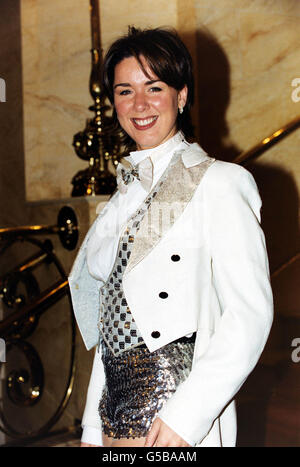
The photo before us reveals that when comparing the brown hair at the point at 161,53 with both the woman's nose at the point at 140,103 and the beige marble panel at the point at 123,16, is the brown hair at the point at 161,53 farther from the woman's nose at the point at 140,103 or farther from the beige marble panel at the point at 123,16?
the beige marble panel at the point at 123,16

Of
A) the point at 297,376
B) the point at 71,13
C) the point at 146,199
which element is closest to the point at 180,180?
the point at 146,199

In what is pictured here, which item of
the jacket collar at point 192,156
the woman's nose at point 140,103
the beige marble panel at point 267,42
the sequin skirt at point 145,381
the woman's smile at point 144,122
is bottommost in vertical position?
the sequin skirt at point 145,381

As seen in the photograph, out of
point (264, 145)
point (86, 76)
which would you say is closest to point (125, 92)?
point (264, 145)

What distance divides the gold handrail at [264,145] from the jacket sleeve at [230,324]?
1853 millimetres

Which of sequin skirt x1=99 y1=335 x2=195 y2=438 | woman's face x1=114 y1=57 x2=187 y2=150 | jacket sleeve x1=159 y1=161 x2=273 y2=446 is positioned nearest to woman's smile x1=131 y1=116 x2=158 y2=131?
woman's face x1=114 y1=57 x2=187 y2=150

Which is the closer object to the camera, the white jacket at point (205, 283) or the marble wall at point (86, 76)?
the white jacket at point (205, 283)

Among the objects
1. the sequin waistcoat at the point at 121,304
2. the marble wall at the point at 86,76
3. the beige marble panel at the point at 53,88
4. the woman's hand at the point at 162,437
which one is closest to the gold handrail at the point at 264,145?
the marble wall at the point at 86,76

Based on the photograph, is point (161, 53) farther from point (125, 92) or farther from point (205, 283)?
point (205, 283)

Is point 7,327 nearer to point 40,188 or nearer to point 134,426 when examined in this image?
point 40,188

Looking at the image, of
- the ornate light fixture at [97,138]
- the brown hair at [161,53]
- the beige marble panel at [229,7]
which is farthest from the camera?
the beige marble panel at [229,7]

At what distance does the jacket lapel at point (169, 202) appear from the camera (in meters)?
1.38

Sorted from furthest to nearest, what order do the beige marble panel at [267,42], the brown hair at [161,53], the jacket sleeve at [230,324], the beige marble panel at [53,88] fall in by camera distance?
the beige marble panel at [53,88] < the beige marble panel at [267,42] < the brown hair at [161,53] < the jacket sleeve at [230,324]

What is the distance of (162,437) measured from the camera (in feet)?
4.00

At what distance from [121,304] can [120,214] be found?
27 cm
